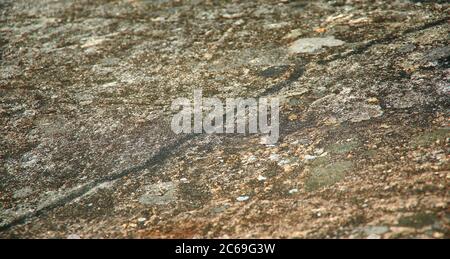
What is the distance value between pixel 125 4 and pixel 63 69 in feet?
3.61

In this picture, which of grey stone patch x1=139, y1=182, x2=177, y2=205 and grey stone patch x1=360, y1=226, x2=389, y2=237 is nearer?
grey stone patch x1=360, y1=226, x2=389, y2=237

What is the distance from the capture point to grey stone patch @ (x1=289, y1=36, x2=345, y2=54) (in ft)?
8.82

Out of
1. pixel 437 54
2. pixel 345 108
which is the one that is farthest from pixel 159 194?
pixel 437 54

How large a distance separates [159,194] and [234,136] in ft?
1.56

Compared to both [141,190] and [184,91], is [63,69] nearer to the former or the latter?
[184,91]

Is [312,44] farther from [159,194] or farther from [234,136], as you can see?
[159,194]

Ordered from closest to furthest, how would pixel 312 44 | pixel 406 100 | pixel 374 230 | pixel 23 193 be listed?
pixel 374 230, pixel 23 193, pixel 406 100, pixel 312 44

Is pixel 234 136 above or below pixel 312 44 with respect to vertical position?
below

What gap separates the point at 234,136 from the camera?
6.96 ft

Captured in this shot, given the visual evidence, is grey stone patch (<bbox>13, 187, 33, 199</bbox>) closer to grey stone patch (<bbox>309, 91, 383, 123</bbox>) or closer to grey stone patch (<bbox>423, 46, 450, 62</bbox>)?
grey stone patch (<bbox>309, 91, 383, 123</bbox>)

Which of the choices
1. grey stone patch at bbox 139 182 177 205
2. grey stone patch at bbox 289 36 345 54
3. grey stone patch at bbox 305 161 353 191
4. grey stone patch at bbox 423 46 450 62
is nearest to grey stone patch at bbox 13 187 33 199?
grey stone patch at bbox 139 182 177 205

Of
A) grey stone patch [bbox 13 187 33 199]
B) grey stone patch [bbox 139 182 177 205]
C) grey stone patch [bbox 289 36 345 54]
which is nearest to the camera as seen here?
grey stone patch [bbox 139 182 177 205]

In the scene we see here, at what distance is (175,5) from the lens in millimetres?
3580
